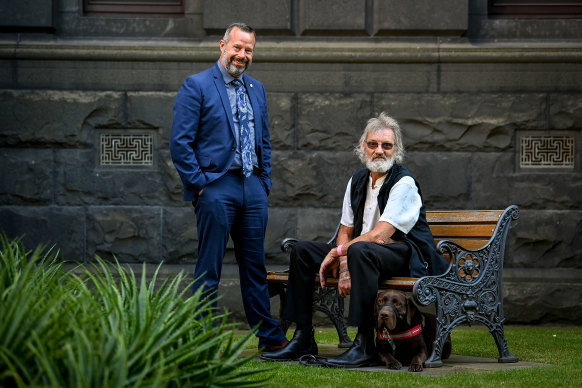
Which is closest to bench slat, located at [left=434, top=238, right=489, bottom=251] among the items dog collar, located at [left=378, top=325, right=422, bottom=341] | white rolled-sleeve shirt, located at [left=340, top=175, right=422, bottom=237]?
white rolled-sleeve shirt, located at [left=340, top=175, right=422, bottom=237]

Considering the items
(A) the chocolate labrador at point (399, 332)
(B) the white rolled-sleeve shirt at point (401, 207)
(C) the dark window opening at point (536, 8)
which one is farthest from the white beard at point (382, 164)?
(C) the dark window opening at point (536, 8)

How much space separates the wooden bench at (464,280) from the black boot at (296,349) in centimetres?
39

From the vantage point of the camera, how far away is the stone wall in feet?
28.2

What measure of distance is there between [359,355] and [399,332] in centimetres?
30

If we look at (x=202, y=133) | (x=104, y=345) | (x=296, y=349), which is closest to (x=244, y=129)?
(x=202, y=133)

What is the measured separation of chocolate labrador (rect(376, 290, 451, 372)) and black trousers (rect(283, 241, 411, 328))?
105 millimetres

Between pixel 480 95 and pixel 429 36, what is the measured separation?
30.4 inches

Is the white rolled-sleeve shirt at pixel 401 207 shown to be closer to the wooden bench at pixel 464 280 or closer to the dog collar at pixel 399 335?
the wooden bench at pixel 464 280

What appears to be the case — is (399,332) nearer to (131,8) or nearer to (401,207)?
(401,207)

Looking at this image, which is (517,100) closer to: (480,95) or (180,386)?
(480,95)

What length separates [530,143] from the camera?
8.68m

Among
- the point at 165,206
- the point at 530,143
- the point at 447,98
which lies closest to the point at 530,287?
the point at 530,143

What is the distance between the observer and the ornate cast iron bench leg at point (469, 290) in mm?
5727

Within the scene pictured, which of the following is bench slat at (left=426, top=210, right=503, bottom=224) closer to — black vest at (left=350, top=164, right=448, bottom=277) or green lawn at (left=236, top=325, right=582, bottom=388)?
black vest at (left=350, top=164, right=448, bottom=277)
